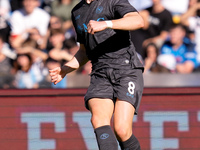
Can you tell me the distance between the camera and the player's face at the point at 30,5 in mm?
7636

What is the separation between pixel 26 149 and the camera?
5742 millimetres

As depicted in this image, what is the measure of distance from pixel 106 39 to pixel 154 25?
12.2 ft

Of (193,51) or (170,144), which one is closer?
(170,144)

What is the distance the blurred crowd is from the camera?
726 centimetres

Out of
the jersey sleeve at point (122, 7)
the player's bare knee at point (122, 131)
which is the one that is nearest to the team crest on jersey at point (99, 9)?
the jersey sleeve at point (122, 7)

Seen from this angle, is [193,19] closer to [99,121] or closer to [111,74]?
[111,74]

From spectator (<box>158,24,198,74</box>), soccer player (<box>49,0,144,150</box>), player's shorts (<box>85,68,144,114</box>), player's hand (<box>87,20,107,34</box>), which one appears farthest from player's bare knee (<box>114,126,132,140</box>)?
spectator (<box>158,24,198,74</box>)

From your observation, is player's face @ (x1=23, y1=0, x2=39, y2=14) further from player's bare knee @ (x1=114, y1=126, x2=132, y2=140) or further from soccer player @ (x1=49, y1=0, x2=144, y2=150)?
player's bare knee @ (x1=114, y1=126, x2=132, y2=140)

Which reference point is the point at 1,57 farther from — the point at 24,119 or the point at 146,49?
the point at 146,49

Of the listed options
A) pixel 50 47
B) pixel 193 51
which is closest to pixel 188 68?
pixel 193 51

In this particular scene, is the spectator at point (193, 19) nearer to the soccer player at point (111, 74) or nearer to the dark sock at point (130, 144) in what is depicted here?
the soccer player at point (111, 74)

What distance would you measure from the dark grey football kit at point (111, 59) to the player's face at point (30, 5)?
3689 millimetres

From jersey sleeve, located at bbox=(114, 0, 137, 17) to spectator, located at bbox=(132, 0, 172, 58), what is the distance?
11.7 ft

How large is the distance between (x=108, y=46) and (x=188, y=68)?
3.54 m
